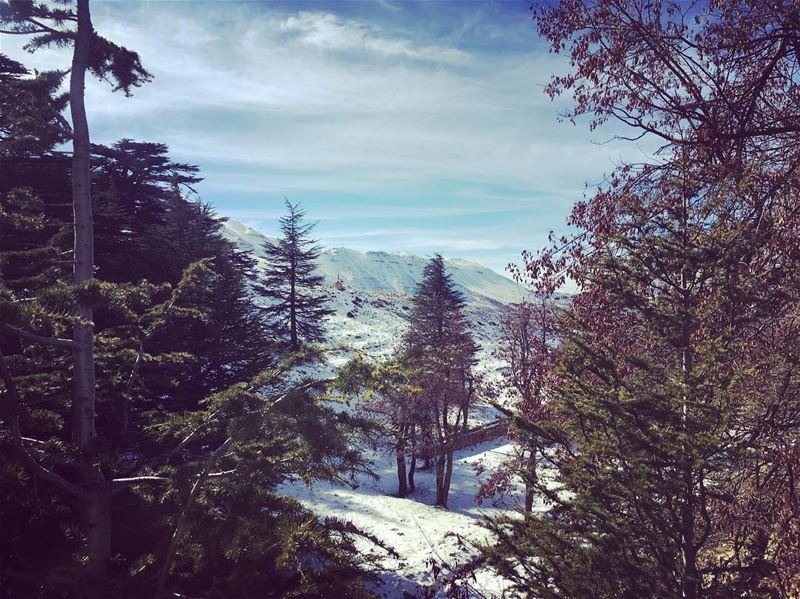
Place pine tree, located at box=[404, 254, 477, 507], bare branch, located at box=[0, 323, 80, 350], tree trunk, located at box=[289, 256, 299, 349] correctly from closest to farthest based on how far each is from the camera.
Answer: bare branch, located at box=[0, 323, 80, 350]
pine tree, located at box=[404, 254, 477, 507]
tree trunk, located at box=[289, 256, 299, 349]

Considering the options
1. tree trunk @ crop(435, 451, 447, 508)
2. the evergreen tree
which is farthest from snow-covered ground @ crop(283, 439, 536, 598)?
the evergreen tree

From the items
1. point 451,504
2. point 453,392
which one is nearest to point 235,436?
point 453,392

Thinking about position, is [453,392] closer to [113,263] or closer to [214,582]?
[113,263]

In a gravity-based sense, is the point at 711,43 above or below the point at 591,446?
above

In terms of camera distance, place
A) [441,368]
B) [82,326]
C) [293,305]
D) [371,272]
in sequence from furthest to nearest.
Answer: [371,272], [293,305], [441,368], [82,326]

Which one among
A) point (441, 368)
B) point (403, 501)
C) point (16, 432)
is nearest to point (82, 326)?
point (16, 432)

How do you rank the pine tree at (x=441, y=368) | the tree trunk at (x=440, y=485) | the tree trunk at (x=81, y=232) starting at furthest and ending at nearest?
1. the tree trunk at (x=440, y=485)
2. the pine tree at (x=441, y=368)
3. the tree trunk at (x=81, y=232)

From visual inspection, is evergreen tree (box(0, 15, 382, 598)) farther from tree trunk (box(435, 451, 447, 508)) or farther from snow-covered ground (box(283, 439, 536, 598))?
tree trunk (box(435, 451, 447, 508))

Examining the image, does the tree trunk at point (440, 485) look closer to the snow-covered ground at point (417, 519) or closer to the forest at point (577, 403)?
the snow-covered ground at point (417, 519)

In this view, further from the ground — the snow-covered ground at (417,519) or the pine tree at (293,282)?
the pine tree at (293,282)

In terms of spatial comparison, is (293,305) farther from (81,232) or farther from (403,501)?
(81,232)

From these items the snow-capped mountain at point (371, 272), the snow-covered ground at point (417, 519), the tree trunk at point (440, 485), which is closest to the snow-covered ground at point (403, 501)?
the snow-covered ground at point (417, 519)

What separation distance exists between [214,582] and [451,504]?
1909 centimetres

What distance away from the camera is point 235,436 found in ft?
12.7
